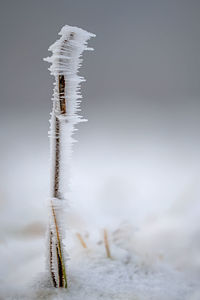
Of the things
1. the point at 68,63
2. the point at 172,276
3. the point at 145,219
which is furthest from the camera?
the point at 145,219

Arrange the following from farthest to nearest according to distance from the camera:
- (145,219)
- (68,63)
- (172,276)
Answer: (145,219), (172,276), (68,63)

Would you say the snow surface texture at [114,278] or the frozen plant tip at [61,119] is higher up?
the frozen plant tip at [61,119]

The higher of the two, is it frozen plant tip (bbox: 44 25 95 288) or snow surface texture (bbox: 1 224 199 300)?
frozen plant tip (bbox: 44 25 95 288)

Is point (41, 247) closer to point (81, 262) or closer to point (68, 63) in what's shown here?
point (81, 262)

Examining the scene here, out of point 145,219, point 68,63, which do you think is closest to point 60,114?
point 68,63
